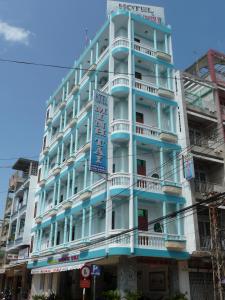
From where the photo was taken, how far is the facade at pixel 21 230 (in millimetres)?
34469

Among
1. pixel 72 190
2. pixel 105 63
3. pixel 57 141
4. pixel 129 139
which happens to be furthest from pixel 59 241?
pixel 105 63

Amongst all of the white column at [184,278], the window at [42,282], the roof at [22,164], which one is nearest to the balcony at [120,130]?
the white column at [184,278]

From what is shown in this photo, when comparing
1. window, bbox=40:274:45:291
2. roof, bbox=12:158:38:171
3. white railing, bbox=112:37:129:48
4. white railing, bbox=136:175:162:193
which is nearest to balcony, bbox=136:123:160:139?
white railing, bbox=136:175:162:193

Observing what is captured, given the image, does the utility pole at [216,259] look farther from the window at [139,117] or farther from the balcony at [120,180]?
the window at [139,117]

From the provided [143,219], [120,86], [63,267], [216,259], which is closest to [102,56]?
[120,86]

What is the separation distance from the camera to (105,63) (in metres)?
25.5

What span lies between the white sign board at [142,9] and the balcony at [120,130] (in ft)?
34.3

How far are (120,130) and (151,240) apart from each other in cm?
691

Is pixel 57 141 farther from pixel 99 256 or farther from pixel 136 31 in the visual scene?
pixel 99 256

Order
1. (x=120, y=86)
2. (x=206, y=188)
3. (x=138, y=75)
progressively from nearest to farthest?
1. (x=120, y=86)
2. (x=206, y=188)
3. (x=138, y=75)

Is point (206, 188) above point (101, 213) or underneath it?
above

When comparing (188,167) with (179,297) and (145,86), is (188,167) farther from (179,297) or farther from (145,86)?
(179,297)

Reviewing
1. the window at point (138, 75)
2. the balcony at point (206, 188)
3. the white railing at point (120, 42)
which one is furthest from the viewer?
the window at point (138, 75)

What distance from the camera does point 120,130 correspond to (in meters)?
21.7
